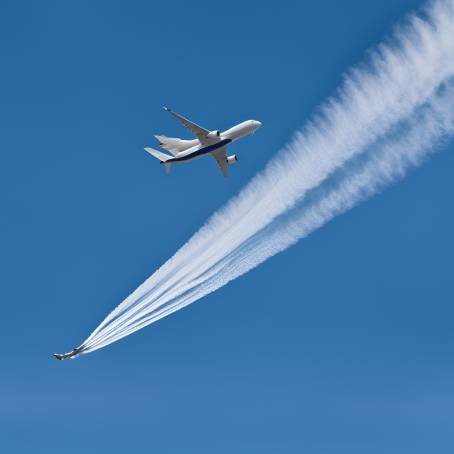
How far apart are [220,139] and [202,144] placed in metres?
2.45

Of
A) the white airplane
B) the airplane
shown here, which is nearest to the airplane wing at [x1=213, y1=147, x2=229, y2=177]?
the white airplane

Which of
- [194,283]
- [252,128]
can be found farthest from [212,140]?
[194,283]

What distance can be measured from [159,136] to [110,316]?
1042 inches

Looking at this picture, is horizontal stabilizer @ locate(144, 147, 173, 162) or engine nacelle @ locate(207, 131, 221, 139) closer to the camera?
engine nacelle @ locate(207, 131, 221, 139)

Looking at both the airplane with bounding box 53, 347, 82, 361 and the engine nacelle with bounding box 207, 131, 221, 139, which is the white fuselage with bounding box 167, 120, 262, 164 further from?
the airplane with bounding box 53, 347, 82, 361

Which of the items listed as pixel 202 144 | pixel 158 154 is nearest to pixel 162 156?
pixel 158 154

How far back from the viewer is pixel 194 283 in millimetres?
63969

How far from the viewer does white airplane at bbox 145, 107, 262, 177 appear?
77125mm

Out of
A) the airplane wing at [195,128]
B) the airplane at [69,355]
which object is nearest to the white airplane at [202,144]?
the airplane wing at [195,128]

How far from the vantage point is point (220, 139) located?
77625 millimetres

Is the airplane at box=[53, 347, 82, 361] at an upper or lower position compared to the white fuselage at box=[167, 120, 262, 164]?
lower

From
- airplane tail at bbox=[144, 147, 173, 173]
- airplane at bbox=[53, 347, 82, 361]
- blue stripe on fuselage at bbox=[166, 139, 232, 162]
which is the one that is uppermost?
airplane tail at bbox=[144, 147, 173, 173]

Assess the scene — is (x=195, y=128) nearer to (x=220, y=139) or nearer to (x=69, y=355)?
(x=220, y=139)

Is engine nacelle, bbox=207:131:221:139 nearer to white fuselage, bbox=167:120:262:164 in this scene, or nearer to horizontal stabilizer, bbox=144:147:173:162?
white fuselage, bbox=167:120:262:164
